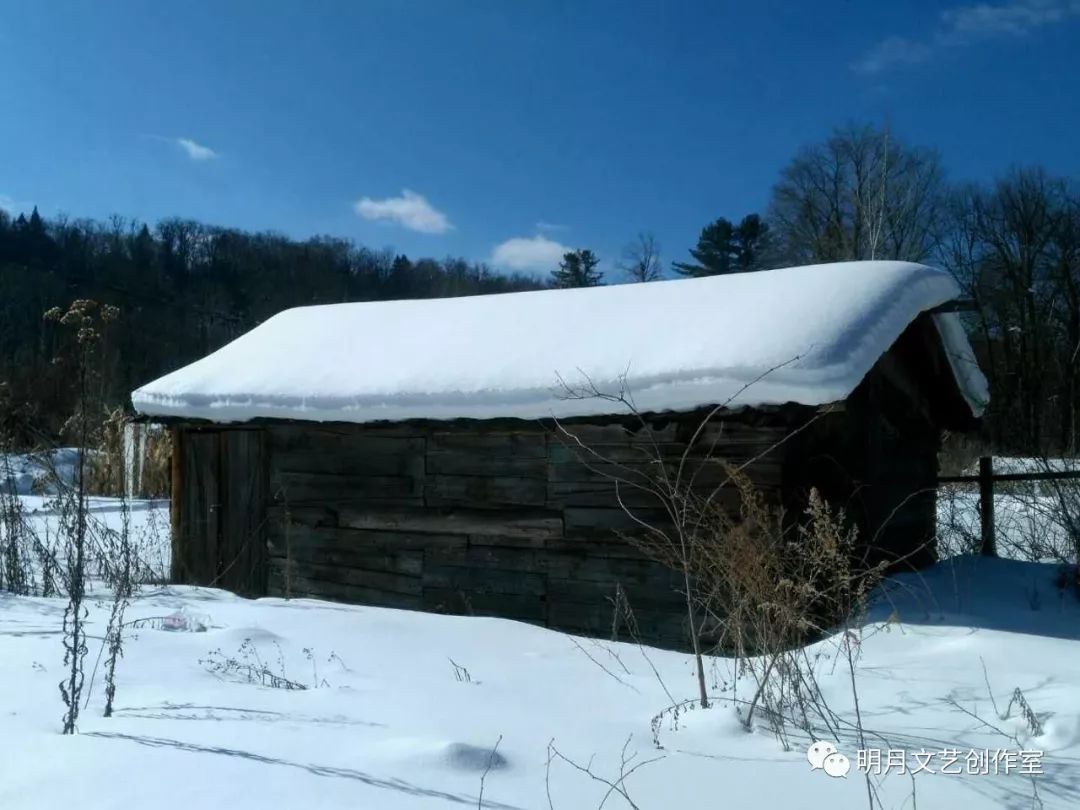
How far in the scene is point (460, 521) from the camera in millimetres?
7750

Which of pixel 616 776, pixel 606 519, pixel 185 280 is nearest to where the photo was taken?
pixel 616 776

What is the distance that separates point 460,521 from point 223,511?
2798 mm

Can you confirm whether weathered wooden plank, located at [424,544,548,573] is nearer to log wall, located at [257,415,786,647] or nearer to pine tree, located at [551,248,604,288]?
log wall, located at [257,415,786,647]

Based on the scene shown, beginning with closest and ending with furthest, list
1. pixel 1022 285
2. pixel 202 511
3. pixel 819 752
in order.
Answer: pixel 819 752, pixel 202 511, pixel 1022 285

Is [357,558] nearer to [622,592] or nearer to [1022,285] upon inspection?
[622,592]

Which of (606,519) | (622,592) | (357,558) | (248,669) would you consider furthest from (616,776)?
(357,558)

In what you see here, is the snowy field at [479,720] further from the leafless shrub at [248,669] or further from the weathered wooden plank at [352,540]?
the weathered wooden plank at [352,540]

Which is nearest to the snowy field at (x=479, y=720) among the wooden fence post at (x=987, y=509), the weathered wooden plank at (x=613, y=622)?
the weathered wooden plank at (x=613, y=622)

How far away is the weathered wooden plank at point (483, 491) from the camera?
24.3ft

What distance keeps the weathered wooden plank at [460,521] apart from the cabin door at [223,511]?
107cm

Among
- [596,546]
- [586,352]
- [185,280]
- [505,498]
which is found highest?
[185,280]

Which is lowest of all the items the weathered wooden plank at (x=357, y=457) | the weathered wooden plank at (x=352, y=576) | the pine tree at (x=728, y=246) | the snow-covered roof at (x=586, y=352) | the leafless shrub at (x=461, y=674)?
the weathered wooden plank at (x=352, y=576)

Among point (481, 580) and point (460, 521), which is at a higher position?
point (460, 521)

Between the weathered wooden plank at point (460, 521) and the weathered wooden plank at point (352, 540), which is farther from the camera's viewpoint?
the weathered wooden plank at point (352, 540)
